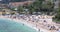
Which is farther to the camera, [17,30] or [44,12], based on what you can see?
[44,12]

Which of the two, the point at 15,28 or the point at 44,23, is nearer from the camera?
the point at 15,28

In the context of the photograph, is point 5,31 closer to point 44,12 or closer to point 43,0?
point 44,12

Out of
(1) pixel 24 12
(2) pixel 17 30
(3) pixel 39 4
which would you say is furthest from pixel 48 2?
(2) pixel 17 30

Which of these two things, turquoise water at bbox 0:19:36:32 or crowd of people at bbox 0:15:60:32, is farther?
crowd of people at bbox 0:15:60:32

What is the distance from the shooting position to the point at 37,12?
73.3m

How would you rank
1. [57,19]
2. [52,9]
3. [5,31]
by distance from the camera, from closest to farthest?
[5,31] < [57,19] < [52,9]

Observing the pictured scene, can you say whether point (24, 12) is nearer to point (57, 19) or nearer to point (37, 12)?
point (37, 12)

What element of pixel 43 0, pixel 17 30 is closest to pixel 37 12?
pixel 43 0

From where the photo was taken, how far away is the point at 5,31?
42219 mm

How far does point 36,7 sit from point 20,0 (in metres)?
29.7

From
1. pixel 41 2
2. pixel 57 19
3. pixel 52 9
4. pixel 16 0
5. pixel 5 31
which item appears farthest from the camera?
pixel 16 0

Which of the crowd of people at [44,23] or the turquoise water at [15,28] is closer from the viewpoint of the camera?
the turquoise water at [15,28]

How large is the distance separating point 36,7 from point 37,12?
221 cm

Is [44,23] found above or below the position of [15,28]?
below
